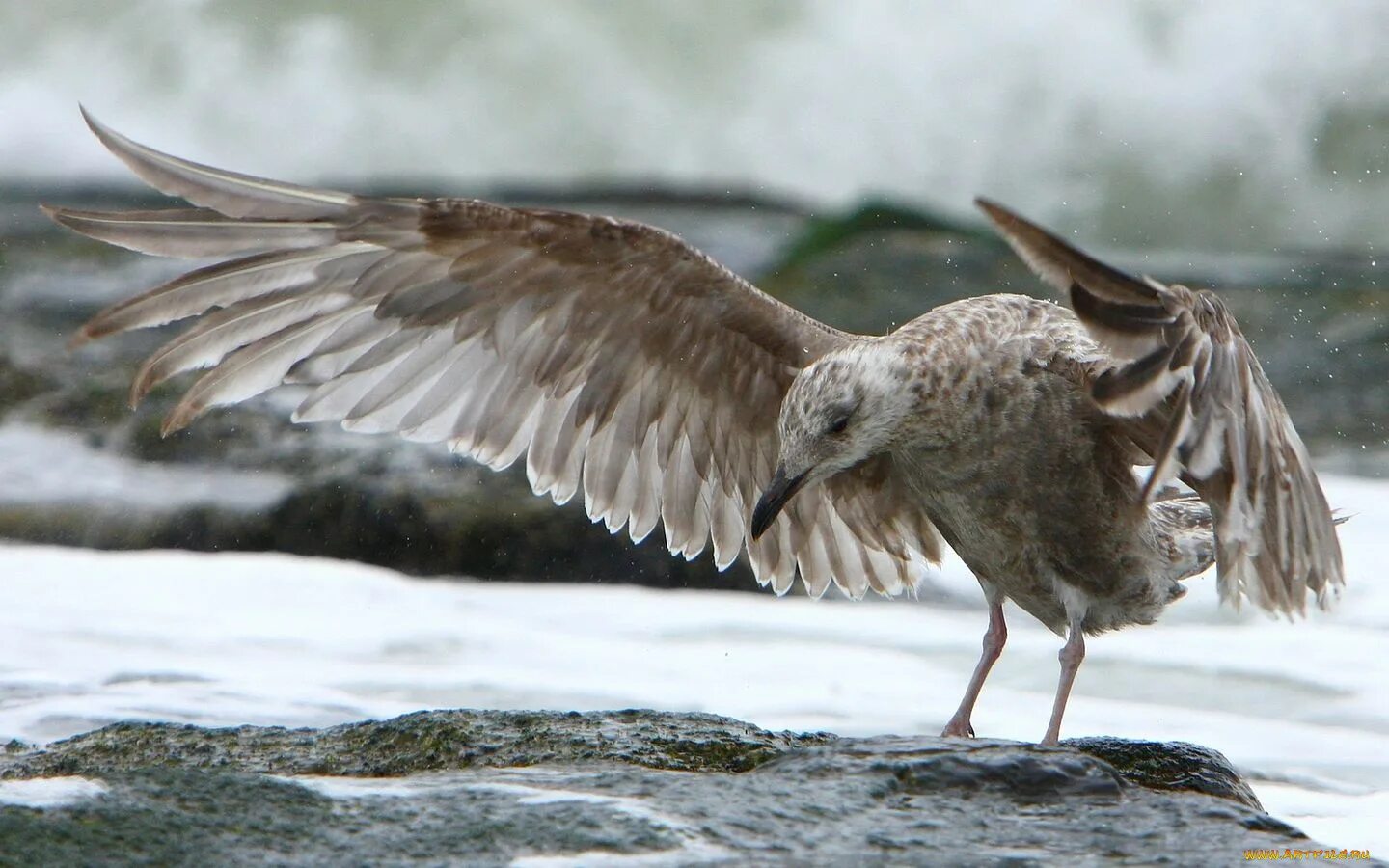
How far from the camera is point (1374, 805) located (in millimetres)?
6812

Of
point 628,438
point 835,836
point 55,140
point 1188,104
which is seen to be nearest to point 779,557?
point 628,438

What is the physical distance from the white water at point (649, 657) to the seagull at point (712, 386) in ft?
7.30

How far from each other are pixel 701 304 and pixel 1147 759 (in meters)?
2.08

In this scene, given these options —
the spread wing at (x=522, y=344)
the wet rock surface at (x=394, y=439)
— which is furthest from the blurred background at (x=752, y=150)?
the spread wing at (x=522, y=344)

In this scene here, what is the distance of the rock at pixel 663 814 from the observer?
3500 millimetres

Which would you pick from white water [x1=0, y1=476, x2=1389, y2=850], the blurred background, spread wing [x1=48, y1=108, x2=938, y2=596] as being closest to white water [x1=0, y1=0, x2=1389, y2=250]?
the blurred background

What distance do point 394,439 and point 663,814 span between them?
665cm

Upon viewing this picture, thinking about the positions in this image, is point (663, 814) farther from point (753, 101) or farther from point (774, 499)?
point (753, 101)

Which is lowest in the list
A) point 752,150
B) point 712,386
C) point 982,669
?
point 982,669

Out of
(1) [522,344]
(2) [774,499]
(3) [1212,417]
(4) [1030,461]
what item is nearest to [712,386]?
(1) [522,344]

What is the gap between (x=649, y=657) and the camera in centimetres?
904

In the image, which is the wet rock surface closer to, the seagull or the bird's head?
the seagull

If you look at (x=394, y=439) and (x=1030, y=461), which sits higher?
(x=394, y=439)

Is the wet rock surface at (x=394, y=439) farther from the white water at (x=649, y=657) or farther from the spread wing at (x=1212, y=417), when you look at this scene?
the spread wing at (x=1212, y=417)
